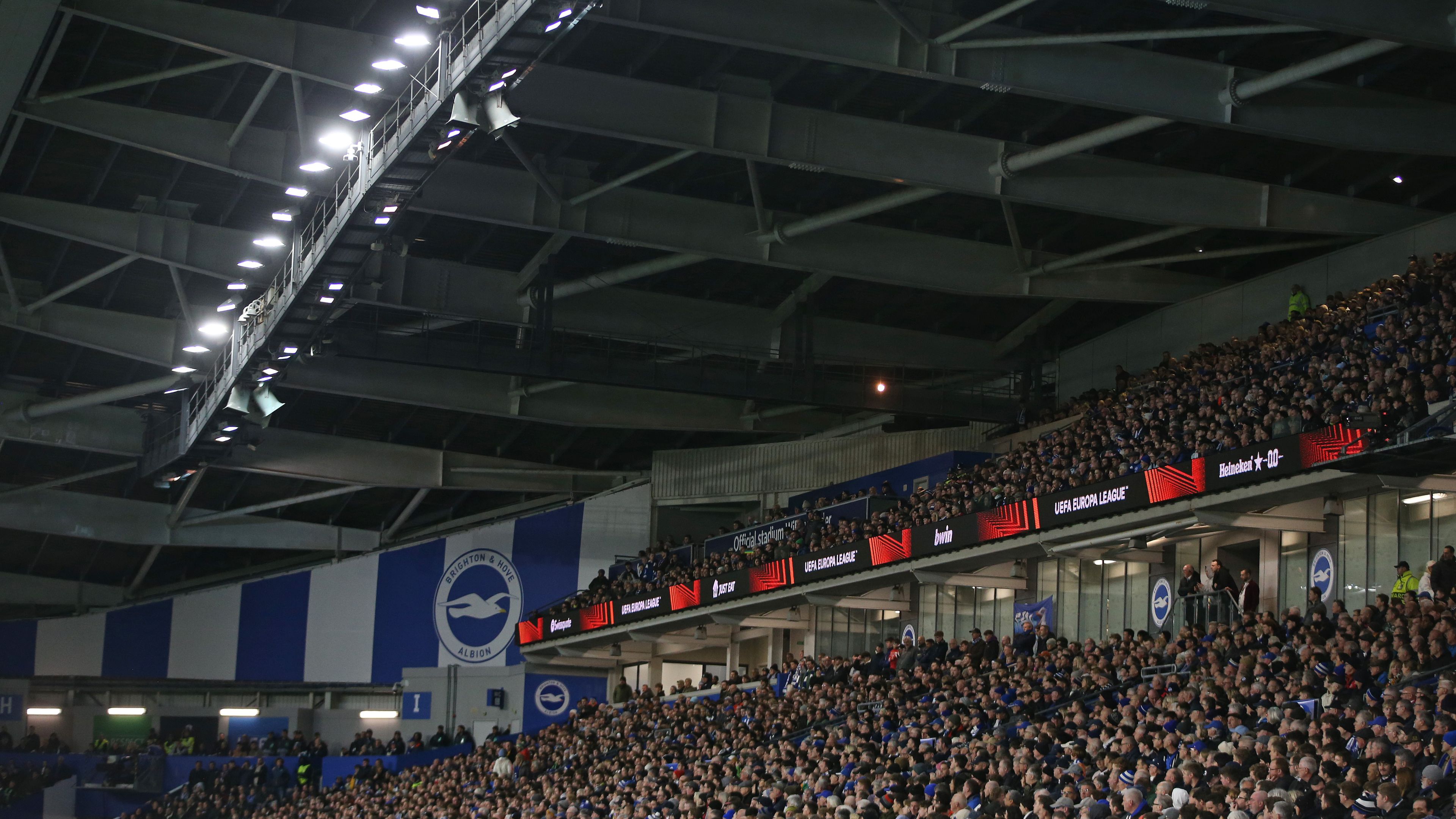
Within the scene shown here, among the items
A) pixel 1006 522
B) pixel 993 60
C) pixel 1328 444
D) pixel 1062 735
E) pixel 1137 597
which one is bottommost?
pixel 1062 735

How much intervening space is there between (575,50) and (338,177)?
4.04 metres

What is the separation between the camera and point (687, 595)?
108ft

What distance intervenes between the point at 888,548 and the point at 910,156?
8089 millimetres

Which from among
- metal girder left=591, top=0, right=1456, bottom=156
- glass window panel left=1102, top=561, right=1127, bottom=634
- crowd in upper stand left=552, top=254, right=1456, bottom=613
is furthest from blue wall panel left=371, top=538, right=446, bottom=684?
metal girder left=591, top=0, right=1456, bottom=156

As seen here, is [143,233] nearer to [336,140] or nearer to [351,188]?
[351,188]

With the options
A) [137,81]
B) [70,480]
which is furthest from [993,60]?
[70,480]

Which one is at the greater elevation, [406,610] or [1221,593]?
[1221,593]

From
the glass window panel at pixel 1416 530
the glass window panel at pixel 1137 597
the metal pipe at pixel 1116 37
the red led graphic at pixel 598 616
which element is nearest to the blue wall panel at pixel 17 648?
the red led graphic at pixel 598 616

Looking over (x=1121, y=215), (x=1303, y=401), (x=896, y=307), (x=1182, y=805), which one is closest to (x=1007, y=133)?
(x=1121, y=215)

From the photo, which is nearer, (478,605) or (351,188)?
(351,188)

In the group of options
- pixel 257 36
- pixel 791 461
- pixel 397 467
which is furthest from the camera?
pixel 397 467

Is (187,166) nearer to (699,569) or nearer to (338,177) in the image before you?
(338,177)

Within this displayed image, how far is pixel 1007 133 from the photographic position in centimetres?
2309

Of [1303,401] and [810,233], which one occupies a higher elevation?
[810,233]
